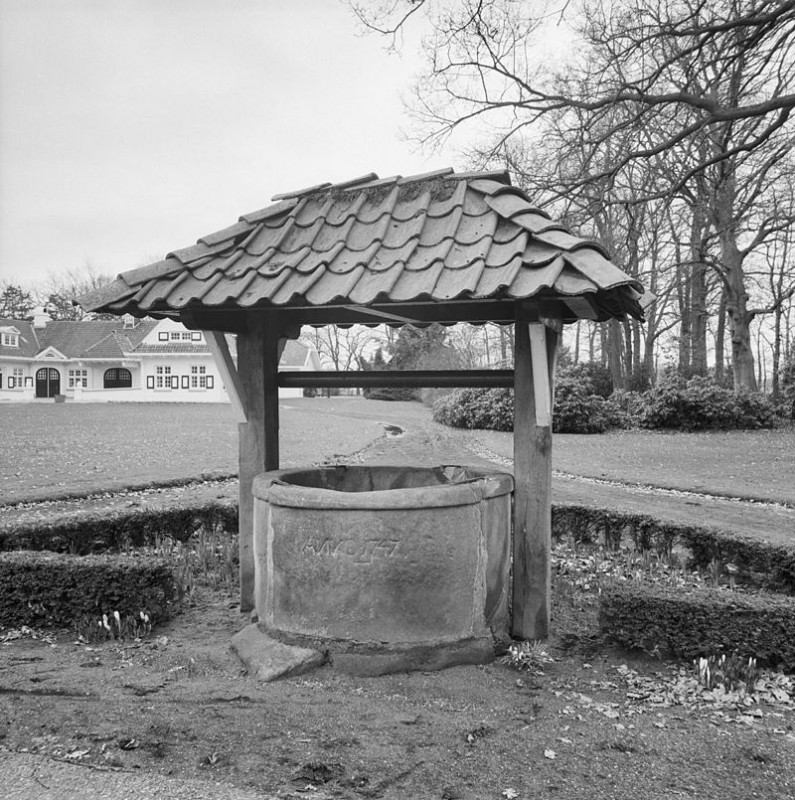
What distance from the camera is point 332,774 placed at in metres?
3.23


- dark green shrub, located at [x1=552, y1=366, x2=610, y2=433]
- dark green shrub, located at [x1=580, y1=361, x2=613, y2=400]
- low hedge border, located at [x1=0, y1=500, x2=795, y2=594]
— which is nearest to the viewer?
low hedge border, located at [x1=0, y1=500, x2=795, y2=594]

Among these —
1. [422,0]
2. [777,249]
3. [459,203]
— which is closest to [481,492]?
[459,203]

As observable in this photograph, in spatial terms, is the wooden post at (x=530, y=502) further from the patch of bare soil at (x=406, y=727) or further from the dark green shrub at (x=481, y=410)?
the dark green shrub at (x=481, y=410)

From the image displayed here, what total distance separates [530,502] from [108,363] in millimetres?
54619

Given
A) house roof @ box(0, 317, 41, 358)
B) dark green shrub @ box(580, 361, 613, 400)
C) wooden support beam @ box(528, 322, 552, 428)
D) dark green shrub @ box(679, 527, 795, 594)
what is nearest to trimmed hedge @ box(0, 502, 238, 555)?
wooden support beam @ box(528, 322, 552, 428)

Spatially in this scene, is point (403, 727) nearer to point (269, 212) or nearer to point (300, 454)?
point (269, 212)

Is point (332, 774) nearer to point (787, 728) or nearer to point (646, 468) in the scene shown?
point (787, 728)

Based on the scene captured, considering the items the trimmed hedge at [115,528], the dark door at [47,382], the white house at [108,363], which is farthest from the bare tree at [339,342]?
the trimmed hedge at [115,528]

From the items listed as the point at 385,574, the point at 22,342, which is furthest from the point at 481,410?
the point at 22,342

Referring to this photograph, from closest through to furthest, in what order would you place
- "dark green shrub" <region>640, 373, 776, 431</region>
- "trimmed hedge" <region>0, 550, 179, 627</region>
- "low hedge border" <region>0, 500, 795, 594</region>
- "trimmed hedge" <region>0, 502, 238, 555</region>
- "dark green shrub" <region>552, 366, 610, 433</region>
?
"trimmed hedge" <region>0, 550, 179, 627</region> → "low hedge border" <region>0, 500, 795, 594</region> → "trimmed hedge" <region>0, 502, 238, 555</region> → "dark green shrub" <region>552, 366, 610, 433</region> → "dark green shrub" <region>640, 373, 776, 431</region>

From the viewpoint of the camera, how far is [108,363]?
55.0m

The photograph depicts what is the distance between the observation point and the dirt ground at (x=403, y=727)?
10.5 ft

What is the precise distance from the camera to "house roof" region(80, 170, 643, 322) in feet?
14.7

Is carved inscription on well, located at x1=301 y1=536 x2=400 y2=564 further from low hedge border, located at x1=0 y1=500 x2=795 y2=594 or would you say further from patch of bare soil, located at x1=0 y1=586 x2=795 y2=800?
low hedge border, located at x1=0 y1=500 x2=795 y2=594
